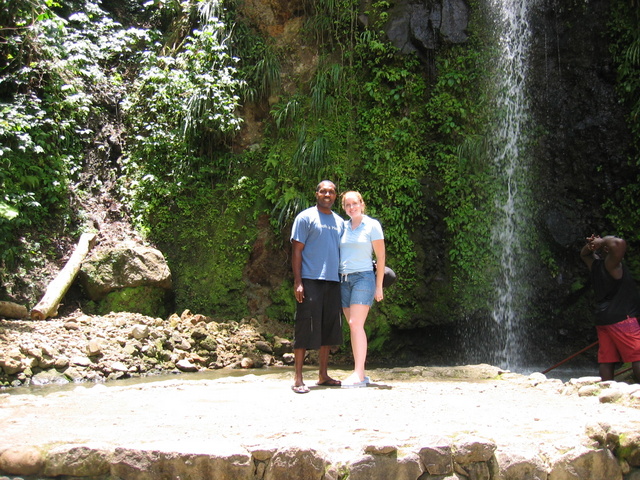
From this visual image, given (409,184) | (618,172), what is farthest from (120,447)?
(618,172)

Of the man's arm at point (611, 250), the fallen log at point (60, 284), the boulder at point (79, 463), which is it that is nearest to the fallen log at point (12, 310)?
the fallen log at point (60, 284)

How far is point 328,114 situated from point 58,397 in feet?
24.4

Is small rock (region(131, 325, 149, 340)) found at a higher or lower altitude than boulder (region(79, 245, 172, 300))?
lower

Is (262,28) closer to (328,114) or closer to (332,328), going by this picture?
(328,114)

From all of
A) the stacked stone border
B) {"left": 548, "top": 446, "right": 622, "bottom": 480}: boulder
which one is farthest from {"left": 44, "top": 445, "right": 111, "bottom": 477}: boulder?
{"left": 548, "top": 446, "right": 622, "bottom": 480}: boulder

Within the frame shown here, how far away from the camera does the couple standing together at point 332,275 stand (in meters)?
5.10

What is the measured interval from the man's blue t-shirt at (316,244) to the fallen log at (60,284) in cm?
516

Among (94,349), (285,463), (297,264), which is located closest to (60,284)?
(94,349)

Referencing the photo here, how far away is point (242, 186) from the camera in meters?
10.6

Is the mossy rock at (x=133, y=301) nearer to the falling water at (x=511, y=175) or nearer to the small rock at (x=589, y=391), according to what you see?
the falling water at (x=511, y=175)

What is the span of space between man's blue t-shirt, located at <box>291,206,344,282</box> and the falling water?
17.9 feet

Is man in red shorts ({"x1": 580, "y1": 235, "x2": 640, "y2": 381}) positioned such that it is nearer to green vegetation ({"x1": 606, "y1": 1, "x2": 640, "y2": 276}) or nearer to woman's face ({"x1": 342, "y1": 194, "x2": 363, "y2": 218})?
woman's face ({"x1": 342, "y1": 194, "x2": 363, "y2": 218})

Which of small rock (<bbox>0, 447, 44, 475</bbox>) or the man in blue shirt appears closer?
small rock (<bbox>0, 447, 44, 475</bbox>)

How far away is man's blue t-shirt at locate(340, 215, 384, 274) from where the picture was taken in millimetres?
5273
